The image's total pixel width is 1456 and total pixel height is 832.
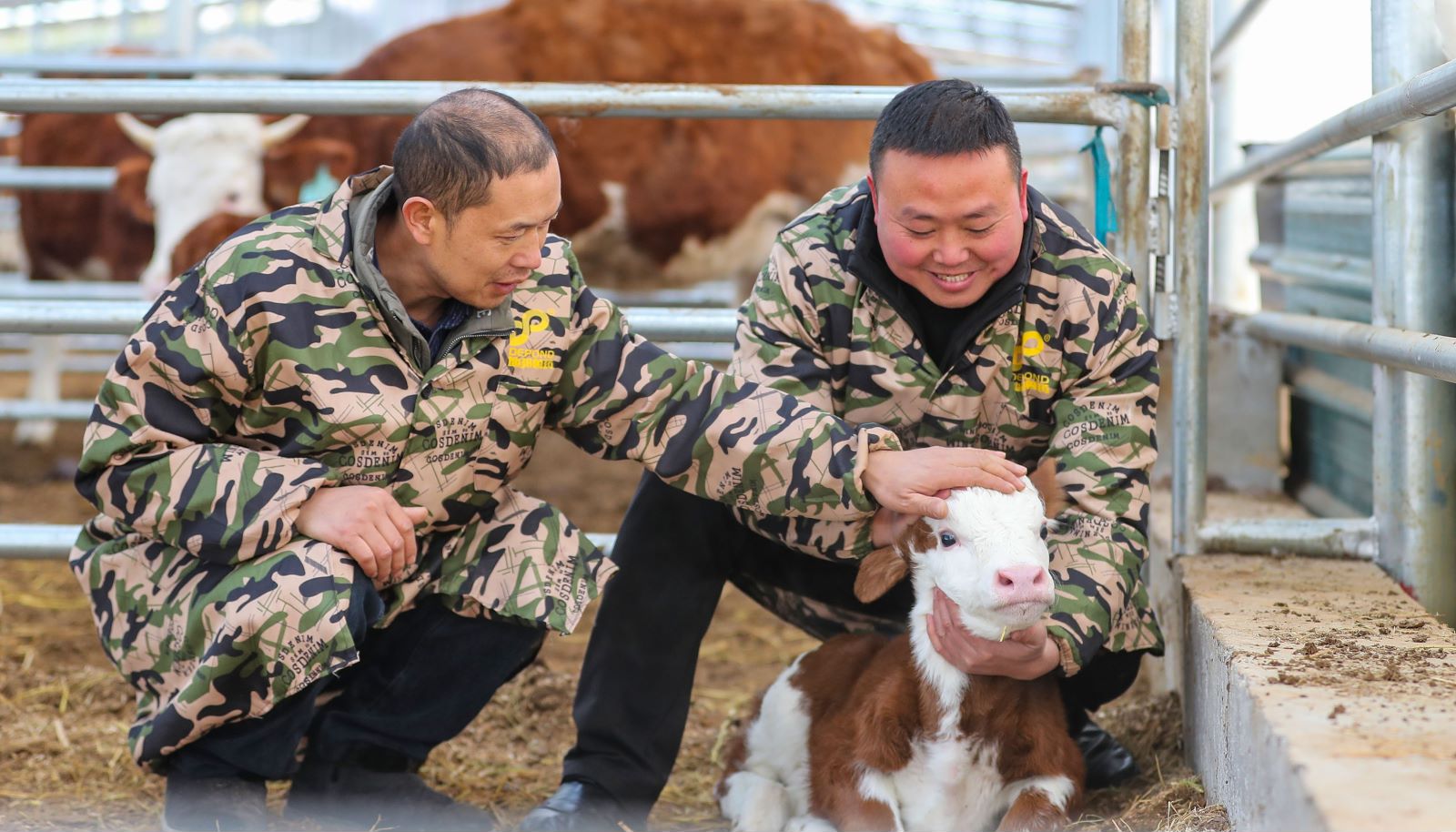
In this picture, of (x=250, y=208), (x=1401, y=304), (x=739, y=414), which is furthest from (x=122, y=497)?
(x=250, y=208)

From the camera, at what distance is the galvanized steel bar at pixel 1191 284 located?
284 cm

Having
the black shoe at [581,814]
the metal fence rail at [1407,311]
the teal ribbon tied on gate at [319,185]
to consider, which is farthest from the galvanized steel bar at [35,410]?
the metal fence rail at [1407,311]

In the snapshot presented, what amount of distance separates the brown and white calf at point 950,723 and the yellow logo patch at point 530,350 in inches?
25.0

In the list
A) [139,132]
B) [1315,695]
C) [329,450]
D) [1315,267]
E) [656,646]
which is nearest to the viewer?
[1315,695]

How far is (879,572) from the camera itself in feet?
7.70

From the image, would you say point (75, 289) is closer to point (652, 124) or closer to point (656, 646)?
point (652, 124)

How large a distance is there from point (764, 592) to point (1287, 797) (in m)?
1.29

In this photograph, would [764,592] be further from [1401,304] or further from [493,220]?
[1401,304]

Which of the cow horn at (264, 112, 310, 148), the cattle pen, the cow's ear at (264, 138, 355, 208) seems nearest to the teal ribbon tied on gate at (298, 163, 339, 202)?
the cow's ear at (264, 138, 355, 208)

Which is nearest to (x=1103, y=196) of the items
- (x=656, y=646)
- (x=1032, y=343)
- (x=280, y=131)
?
(x=1032, y=343)

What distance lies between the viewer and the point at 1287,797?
1.61m

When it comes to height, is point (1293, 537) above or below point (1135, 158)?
below

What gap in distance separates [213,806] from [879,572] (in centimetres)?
112

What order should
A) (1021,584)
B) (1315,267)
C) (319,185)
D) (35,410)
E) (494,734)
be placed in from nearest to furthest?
(1021,584), (494,734), (1315,267), (35,410), (319,185)
